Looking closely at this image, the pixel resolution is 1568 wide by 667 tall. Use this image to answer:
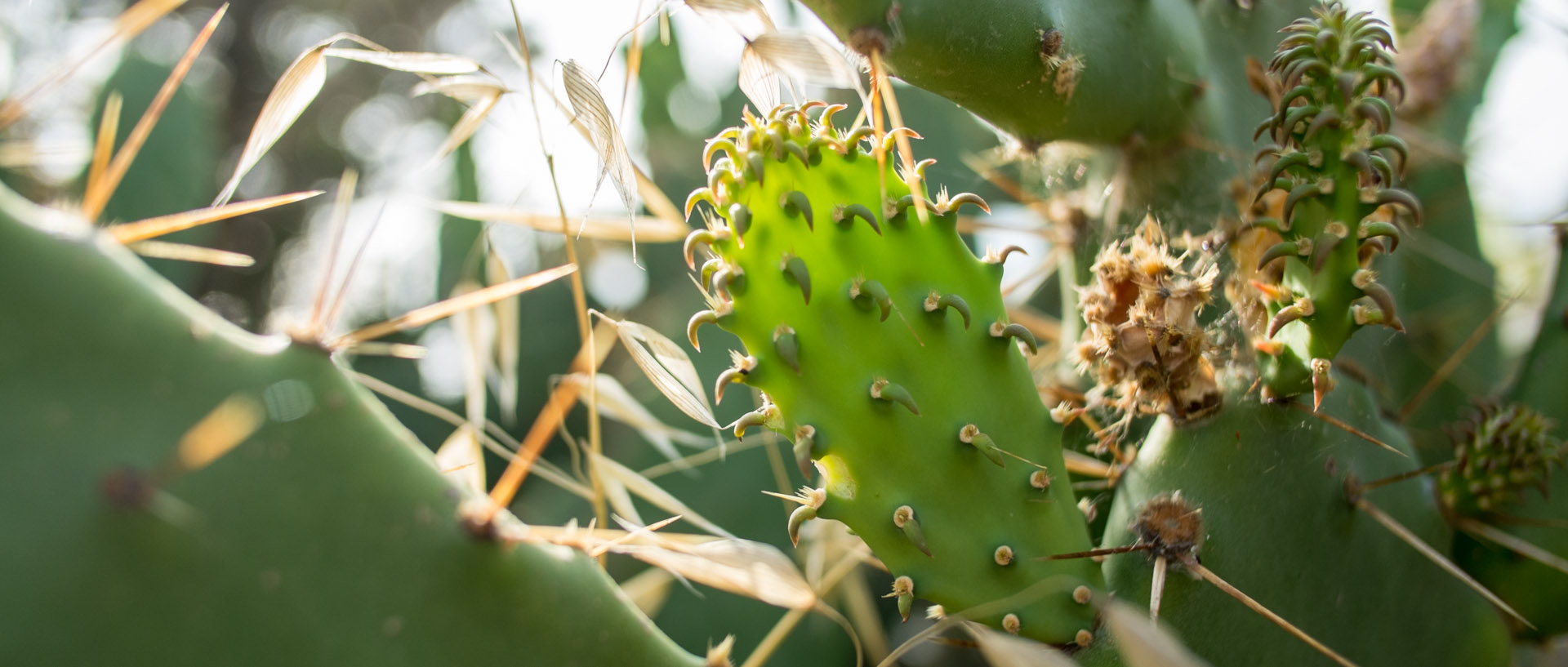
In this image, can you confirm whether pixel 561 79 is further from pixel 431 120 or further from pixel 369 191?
pixel 431 120

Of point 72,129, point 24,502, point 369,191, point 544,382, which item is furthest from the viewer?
point 369,191

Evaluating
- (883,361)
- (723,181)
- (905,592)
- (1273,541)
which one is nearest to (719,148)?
(723,181)

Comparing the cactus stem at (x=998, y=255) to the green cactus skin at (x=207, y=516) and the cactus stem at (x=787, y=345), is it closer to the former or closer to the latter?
the cactus stem at (x=787, y=345)

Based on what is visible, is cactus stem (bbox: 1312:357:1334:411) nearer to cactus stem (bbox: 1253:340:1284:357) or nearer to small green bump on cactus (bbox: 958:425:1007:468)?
cactus stem (bbox: 1253:340:1284:357)

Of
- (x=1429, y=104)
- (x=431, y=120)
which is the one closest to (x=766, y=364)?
(x=1429, y=104)

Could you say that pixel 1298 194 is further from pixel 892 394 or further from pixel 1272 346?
pixel 892 394

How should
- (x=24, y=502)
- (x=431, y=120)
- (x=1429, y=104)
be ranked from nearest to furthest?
(x=24, y=502)
(x=1429, y=104)
(x=431, y=120)

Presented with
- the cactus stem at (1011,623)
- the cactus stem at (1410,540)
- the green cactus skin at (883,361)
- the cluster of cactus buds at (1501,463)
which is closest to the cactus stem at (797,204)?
the green cactus skin at (883,361)
